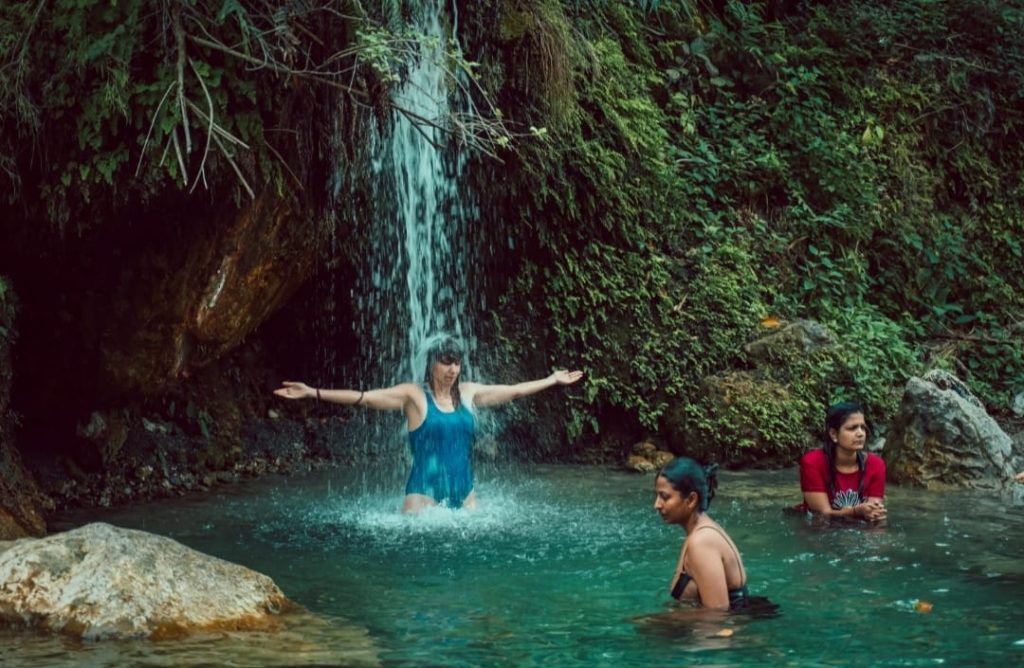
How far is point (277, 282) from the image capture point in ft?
33.0

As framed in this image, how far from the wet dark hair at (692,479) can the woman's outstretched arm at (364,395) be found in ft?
9.25

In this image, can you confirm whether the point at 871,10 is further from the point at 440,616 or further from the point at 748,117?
the point at 440,616

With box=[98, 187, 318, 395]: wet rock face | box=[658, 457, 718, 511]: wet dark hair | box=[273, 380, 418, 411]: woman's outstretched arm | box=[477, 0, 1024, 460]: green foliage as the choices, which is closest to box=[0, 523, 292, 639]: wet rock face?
box=[273, 380, 418, 411]: woman's outstretched arm

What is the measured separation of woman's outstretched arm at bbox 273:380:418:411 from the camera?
7848 millimetres

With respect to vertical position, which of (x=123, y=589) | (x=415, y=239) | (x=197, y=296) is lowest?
(x=123, y=589)

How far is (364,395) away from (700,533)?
3238mm

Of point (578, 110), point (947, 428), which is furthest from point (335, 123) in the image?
point (947, 428)

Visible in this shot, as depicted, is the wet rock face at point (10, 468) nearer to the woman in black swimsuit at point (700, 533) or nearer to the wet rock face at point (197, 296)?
the wet rock face at point (197, 296)

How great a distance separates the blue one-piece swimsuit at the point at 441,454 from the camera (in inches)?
346

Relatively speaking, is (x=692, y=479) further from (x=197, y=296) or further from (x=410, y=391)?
(x=197, y=296)

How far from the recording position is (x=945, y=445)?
33.2ft

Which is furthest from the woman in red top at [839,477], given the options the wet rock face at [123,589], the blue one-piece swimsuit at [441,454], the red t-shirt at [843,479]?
the wet rock face at [123,589]

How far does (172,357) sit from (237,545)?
213cm

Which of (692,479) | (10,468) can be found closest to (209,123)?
(10,468)
